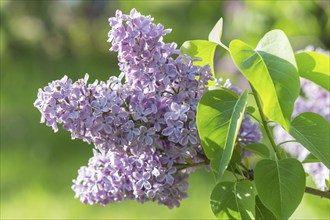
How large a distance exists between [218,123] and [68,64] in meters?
5.62

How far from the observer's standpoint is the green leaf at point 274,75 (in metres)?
0.73

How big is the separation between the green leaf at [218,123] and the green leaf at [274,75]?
0.12ft

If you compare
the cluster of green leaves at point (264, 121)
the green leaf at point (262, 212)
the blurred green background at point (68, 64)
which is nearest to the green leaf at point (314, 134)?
the cluster of green leaves at point (264, 121)

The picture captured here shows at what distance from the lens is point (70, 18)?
7.24 metres

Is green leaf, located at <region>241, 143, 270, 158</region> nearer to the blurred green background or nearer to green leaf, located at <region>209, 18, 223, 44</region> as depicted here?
green leaf, located at <region>209, 18, 223, 44</region>

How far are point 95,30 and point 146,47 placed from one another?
6.56m

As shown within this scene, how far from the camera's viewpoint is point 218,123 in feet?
2.57

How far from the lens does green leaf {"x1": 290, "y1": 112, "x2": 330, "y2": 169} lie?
790 millimetres

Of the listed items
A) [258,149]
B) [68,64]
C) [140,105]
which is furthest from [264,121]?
[68,64]

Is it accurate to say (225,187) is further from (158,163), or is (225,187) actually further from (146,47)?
(146,47)

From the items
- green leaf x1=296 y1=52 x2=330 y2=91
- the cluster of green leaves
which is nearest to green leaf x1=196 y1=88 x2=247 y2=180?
the cluster of green leaves

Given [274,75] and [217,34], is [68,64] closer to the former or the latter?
[217,34]

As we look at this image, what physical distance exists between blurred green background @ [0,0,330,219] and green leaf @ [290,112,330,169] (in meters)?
1.19

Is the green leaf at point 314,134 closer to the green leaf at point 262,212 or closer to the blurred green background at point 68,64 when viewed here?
the green leaf at point 262,212
